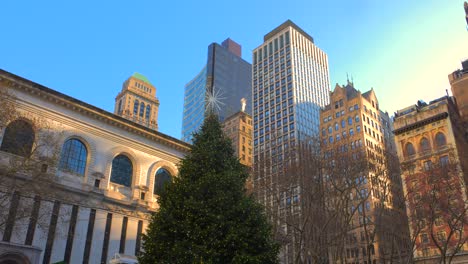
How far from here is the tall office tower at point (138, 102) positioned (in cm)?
13750

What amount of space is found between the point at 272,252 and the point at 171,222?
Result: 5.13m

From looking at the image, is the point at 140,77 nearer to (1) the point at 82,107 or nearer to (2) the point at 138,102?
(2) the point at 138,102

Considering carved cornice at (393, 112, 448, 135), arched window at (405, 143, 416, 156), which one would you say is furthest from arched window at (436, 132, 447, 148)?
arched window at (405, 143, 416, 156)

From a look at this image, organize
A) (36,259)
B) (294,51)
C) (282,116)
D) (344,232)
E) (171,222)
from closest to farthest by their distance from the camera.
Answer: (171,222)
(344,232)
(36,259)
(282,116)
(294,51)

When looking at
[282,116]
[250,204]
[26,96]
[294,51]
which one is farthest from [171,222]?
[294,51]

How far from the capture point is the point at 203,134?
23094 mm

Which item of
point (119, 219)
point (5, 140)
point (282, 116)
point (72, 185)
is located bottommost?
point (119, 219)

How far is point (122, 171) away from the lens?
1613 inches

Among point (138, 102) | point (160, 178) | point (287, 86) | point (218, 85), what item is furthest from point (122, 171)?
point (218, 85)

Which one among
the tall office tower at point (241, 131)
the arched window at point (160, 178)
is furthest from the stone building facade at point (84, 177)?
the tall office tower at point (241, 131)

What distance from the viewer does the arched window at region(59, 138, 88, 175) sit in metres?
36.6

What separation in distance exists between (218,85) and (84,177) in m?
108

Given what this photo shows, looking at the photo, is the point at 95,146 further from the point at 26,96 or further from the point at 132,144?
the point at 26,96

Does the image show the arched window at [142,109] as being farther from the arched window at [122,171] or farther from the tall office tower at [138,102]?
the arched window at [122,171]
